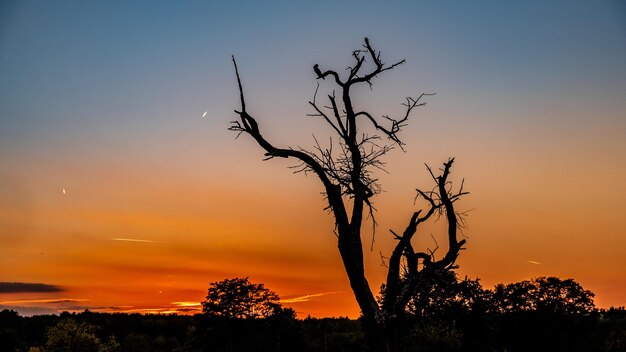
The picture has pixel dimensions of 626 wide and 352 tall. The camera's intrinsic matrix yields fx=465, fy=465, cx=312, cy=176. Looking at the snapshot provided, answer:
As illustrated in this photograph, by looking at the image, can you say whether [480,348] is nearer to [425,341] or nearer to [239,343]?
[425,341]

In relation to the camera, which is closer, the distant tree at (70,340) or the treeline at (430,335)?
the treeline at (430,335)

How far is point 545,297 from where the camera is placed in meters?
64.3

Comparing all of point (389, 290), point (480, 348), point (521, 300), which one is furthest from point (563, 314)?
point (389, 290)

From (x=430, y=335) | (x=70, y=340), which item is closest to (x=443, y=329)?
(x=430, y=335)

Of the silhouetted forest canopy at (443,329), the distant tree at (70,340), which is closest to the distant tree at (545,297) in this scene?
the silhouetted forest canopy at (443,329)

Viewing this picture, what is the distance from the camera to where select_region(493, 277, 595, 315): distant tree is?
62750 millimetres

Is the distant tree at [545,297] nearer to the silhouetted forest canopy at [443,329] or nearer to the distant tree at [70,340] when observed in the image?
the silhouetted forest canopy at [443,329]

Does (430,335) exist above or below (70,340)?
above

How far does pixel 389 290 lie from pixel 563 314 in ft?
199

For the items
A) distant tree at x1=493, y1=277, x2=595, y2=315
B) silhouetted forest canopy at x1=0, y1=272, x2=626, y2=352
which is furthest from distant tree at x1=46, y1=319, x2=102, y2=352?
distant tree at x1=493, y1=277, x2=595, y2=315

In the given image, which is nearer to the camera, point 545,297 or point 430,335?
point 430,335

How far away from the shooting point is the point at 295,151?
938 centimetres

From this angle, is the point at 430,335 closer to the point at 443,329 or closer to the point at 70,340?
the point at 443,329

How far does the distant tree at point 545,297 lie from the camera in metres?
62.8
